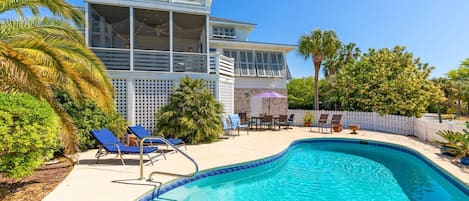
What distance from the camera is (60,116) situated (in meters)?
6.25

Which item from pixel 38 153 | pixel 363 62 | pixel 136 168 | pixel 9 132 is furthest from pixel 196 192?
pixel 363 62

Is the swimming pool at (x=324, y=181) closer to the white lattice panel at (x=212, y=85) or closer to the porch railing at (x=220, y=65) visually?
the white lattice panel at (x=212, y=85)

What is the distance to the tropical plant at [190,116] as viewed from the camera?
11297 millimetres

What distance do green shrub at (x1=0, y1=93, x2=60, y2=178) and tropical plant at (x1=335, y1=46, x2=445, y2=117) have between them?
17685 millimetres

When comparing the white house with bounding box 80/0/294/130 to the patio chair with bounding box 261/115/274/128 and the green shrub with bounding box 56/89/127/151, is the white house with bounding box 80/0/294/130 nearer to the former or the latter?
the green shrub with bounding box 56/89/127/151

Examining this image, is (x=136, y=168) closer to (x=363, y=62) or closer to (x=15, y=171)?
(x=15, y=171)

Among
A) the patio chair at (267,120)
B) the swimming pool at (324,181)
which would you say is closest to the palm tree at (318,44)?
the patio chair at (267,120)

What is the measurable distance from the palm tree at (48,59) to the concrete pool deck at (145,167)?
0.97 m

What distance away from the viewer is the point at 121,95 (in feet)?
39.7

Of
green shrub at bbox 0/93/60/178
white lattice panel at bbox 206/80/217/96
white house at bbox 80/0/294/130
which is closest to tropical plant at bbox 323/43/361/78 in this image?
white house at bbox 80/0/294/130

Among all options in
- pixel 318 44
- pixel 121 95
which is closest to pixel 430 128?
pixel 318 44

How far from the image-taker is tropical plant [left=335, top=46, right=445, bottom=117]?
1659 centimetres

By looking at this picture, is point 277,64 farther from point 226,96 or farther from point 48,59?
point 48,59

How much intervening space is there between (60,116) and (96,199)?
8.20 feet
